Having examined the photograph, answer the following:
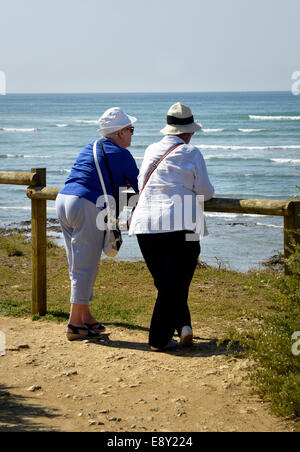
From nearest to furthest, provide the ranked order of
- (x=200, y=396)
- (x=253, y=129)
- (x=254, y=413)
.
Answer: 1. (x=254, y=413)
2. (x=200, y=396)
3. (x=253, y=129)

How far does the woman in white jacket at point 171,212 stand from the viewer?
4645 mm

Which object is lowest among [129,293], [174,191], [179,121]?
[129,293]

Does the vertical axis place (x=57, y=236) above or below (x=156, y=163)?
below

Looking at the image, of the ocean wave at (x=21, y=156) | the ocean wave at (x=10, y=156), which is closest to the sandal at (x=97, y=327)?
the ocean wave at (x=21, y=156)

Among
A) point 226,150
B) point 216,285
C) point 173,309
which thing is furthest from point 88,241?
point 226,150

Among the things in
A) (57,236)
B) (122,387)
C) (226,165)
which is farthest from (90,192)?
(226,165)

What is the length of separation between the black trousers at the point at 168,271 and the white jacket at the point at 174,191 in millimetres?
119

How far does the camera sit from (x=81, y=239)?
5.07 meters

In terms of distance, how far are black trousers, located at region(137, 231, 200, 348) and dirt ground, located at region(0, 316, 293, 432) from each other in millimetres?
197

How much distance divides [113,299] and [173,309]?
5.99ft

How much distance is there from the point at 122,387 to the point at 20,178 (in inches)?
94.4

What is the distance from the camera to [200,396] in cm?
410

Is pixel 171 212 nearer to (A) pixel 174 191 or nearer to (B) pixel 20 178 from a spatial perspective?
(A) pixel 174 191
